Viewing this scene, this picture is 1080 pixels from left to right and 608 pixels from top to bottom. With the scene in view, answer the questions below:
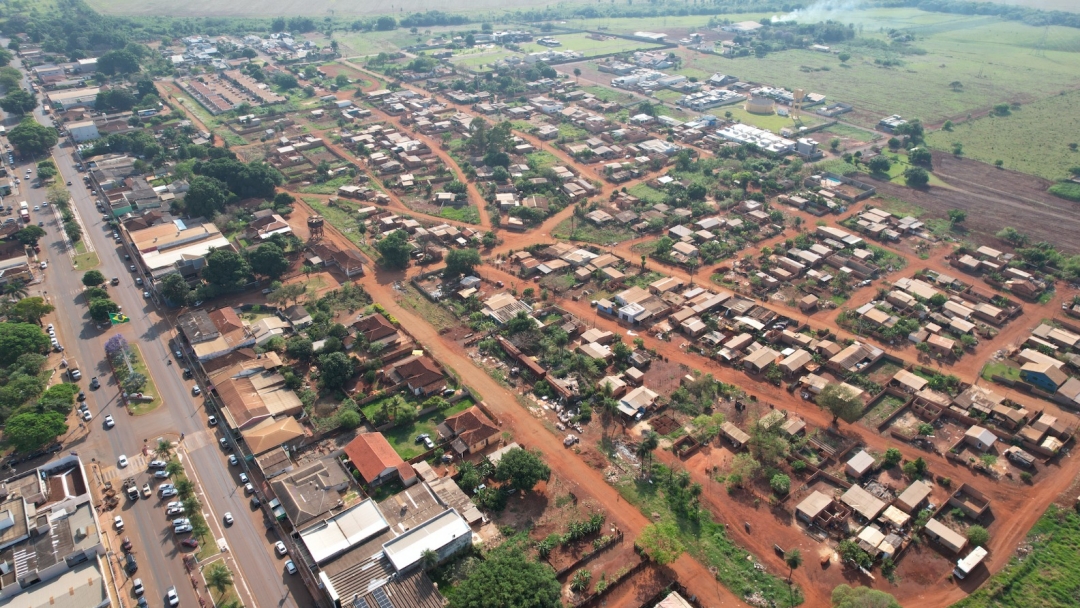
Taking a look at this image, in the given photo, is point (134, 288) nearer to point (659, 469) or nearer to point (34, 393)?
point (34, 393)

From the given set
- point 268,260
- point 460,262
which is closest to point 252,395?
point 268,260

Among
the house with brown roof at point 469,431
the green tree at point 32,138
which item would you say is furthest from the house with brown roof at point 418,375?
the green tree at point 32,138

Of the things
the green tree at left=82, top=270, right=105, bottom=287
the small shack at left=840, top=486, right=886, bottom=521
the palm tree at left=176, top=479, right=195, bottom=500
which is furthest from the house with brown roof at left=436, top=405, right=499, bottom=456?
the green tree at left=82, top=270, right=105, bottom=287

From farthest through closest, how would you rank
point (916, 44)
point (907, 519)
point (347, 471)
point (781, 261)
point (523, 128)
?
point (916, 44) < point (523, 128) < point (781, 261) < point (347, 471) < point (907, 519)

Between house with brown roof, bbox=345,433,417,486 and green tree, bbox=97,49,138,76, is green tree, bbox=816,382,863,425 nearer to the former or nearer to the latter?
house with brown roof, bbox=345,433,417,486

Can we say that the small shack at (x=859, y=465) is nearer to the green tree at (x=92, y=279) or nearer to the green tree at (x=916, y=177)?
the green tree at (x=916, y=177)

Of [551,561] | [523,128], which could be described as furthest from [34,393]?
[523,128]
